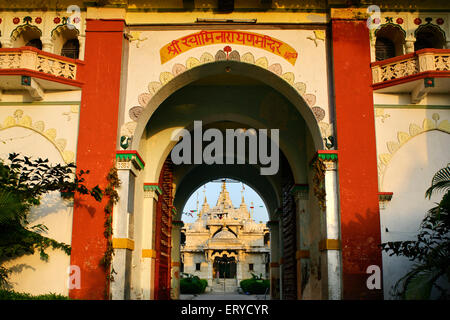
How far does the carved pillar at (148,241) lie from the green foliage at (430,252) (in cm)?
602

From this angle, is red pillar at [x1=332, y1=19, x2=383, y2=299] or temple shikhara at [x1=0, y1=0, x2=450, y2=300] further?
temple shikhara at [x1=0, y1=0, x2=450, y2=300]

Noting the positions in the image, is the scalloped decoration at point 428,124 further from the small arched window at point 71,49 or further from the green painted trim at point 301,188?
the small arched window at point 71,49

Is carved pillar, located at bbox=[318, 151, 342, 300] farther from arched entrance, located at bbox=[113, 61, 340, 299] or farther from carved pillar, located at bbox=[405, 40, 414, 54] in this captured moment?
carved pillar, located at bbox=[405, 40, 414, 54]

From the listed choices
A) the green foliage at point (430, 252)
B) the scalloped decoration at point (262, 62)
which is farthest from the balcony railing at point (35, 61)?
the green foliage at point (430, 252)

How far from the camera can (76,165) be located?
10.7 m

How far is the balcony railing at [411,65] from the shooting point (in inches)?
422

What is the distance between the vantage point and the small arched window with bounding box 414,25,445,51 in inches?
460

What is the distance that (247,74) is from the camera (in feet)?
39.3

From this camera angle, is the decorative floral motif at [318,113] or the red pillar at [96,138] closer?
the red pillar at [96,138]

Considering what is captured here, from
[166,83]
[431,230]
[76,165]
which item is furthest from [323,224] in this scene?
[76,165]

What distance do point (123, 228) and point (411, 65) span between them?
22.3 ft

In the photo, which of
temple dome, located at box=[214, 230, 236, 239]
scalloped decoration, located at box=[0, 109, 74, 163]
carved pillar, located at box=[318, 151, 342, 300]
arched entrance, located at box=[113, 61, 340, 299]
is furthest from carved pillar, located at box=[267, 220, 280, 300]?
temple dome, located at box=[214, 230, 236, 239]

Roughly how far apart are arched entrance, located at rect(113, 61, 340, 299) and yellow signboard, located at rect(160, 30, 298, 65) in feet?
1.60

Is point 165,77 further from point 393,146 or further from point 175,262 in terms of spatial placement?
point 175,262
